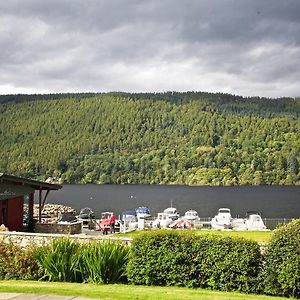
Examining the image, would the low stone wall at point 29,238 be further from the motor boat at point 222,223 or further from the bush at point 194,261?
the motor boat at point 222,223

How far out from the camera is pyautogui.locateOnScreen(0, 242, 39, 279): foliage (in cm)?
1441

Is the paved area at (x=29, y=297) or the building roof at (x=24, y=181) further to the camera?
the building roof at (x=24, y=181)

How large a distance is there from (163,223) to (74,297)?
34.6 metres

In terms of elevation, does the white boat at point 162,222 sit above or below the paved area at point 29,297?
below

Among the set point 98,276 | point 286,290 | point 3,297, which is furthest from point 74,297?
point 286,290

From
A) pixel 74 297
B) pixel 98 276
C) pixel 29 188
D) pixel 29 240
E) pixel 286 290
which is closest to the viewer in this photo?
pixel 74 297

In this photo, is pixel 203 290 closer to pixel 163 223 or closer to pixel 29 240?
pixel 29 240

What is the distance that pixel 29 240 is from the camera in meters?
16.9

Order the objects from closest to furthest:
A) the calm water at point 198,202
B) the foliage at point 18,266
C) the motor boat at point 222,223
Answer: the foliage at point 18,266 → the motor boat at point 222,223 → the calm water at point 198,202

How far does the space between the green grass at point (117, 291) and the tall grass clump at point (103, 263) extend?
22.6 inches

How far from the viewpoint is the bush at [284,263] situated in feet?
40.4

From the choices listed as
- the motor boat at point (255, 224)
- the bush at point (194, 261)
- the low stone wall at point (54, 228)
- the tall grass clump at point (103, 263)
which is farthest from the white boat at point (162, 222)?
the bush at point (194, 261)

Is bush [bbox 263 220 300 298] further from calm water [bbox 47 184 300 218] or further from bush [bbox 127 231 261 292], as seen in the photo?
calm water [bbox 47 184 300 218]

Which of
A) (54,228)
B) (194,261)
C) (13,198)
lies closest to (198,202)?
(54,228)
